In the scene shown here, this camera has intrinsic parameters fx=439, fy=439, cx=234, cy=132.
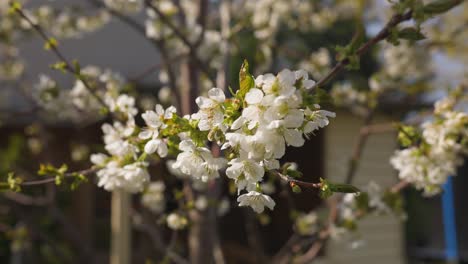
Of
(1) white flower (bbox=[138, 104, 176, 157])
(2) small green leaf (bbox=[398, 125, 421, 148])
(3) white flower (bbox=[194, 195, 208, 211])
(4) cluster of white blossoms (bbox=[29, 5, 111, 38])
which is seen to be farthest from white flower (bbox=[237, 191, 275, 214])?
(4) cluster of white blossoms (bbox=[29, 5, 111, 38])

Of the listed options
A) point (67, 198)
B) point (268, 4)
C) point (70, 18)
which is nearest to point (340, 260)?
point (268, 4)

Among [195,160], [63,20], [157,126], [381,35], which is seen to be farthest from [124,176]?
[63,20]

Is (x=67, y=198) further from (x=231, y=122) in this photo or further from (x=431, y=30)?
(x=231, y=122)

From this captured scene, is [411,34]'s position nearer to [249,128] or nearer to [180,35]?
[249,128]

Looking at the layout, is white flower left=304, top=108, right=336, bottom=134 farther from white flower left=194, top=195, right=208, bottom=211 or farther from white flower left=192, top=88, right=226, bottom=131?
white flower left=194, top=195, right=208, bottom=211

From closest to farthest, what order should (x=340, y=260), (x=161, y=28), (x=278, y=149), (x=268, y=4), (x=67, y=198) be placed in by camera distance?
(x=278, y=149)
(x=161, y=28)
(x=268, y=4)
(x=340, y=260)
(x=67, y=198)

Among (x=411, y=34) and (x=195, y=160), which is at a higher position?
(x=411, y=34)

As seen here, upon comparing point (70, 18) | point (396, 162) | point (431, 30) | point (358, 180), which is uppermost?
point (431, 30)

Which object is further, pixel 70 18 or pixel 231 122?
pixel 70 18
